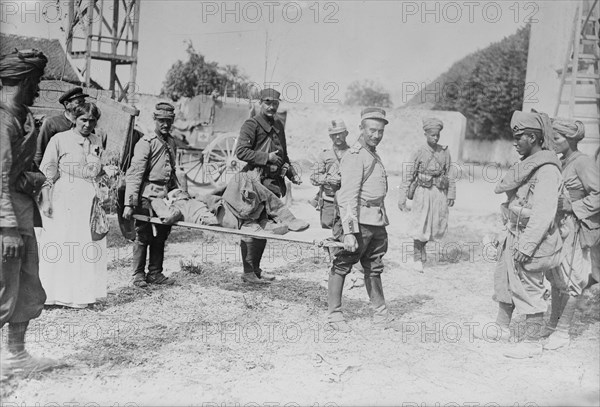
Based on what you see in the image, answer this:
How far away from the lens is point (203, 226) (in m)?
5.14

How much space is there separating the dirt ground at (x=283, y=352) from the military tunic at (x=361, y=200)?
70 centimetres

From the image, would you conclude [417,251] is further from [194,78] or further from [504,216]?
[194,78]

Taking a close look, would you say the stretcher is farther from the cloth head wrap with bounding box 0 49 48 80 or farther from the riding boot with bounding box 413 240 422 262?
the riding boot with bounding box 413 240 422 262

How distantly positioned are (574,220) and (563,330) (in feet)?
3.04

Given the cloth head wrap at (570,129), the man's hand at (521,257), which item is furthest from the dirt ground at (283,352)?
the cloth head wrap at (570,129)

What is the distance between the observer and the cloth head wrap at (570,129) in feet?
15.1


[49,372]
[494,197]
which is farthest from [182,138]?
[49,372]

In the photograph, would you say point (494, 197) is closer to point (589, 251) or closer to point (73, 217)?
point (589, 251)

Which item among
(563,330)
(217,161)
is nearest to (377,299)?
(563,330)

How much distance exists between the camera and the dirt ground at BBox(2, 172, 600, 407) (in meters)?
3.56

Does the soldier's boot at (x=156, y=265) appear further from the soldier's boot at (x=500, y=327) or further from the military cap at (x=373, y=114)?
the soldier's boot at (x=500, y=327)

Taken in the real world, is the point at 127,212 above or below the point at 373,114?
below

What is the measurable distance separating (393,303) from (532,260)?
183 cm

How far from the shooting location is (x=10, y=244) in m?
3.30
